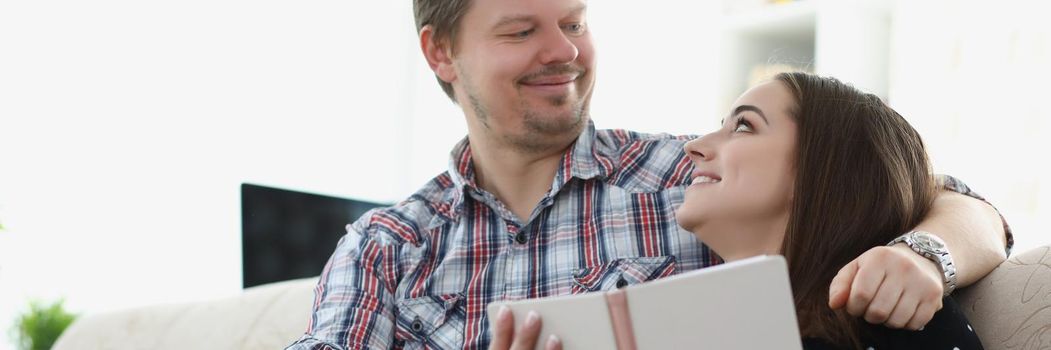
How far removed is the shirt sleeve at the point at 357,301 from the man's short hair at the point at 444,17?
423mm

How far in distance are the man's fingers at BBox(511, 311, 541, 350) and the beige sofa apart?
→ 53cm

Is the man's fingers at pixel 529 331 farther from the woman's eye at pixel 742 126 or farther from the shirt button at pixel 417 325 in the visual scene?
the shirt button at pixel 417 325

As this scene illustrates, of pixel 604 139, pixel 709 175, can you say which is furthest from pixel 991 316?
pixel 604 139

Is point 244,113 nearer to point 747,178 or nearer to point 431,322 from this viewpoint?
point 431,322

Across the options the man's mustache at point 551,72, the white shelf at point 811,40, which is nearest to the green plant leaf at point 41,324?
the man's mustache at point 551,72

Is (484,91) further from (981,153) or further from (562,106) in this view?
(981,153)

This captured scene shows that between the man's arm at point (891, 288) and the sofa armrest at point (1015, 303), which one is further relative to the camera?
the sofa armrest at point (1015, 303)

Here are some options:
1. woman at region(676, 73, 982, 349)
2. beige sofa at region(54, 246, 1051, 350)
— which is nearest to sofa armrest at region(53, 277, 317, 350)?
beige sofa at region(54, 246, 1051, 350)

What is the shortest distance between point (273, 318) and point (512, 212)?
1.92 feet

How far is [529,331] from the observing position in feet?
2.81

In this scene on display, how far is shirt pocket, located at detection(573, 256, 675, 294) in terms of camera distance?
1.40 metres

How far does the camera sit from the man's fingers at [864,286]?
2.90 feet

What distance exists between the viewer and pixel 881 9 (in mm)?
3189

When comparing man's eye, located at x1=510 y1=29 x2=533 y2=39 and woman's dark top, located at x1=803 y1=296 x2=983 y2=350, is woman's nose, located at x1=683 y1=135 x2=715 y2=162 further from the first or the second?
man's eye, located at x1=510 y1=29 x2=533 y2=39
